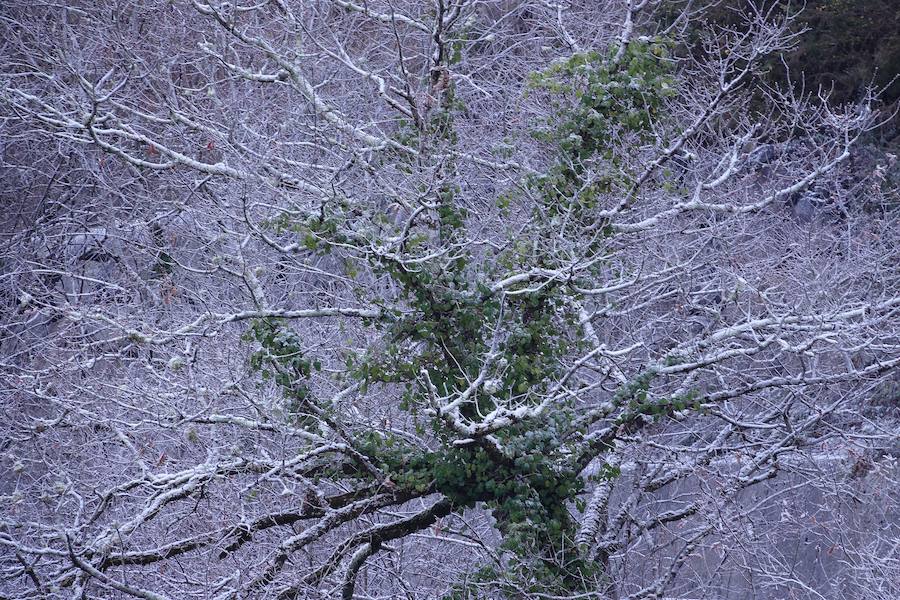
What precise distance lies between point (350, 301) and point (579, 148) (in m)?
2.29

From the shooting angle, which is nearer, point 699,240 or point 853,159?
point 699,240

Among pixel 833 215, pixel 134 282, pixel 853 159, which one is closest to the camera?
pixel 134 282

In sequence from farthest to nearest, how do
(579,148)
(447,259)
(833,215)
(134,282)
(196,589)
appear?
(833,215)
(134,282)
(579,148)
(447,259)
(196,589)

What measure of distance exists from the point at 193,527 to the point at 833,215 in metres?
8.27

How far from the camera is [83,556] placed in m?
7.75

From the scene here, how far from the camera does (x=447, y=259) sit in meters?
8.27

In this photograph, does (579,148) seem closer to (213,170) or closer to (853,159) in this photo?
(213,170)

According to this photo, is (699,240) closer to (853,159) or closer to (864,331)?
(864,331)

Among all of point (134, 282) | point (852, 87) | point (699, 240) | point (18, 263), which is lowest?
point (18, 263)

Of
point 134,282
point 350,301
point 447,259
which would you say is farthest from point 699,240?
point 134,282

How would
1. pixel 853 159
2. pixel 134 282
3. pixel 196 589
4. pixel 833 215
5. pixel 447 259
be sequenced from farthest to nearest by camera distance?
pixel 853 159 → pixel 833 215 → pixel 134 282 → pixel 447 259 → pixel 196 589

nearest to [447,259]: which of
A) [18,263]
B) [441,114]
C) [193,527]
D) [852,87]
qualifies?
[441,114]

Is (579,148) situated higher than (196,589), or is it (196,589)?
(579,148)

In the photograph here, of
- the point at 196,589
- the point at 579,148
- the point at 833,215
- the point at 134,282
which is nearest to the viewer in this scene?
the point at 196,589
